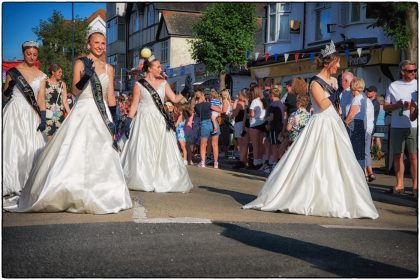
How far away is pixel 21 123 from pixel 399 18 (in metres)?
8.19

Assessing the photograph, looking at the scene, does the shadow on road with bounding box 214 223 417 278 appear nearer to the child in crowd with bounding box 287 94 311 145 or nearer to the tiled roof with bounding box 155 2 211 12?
the child in crowd with bounding box 287 94 311 145

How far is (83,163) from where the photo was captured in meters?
7.85

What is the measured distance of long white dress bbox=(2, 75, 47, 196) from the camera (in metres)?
9.13

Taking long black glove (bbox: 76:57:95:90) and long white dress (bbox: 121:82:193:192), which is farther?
long white dress (bbox: 121:82:193:192)

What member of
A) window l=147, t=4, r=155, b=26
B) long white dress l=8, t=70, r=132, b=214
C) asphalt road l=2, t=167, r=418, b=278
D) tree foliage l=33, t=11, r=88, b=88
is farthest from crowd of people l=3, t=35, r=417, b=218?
window l=147, t=4, r=155, b=26

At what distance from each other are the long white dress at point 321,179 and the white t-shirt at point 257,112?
6932 millimetres

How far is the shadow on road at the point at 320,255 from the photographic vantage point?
500 centimetres

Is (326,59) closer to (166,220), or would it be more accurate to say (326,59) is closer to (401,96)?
(401,96)

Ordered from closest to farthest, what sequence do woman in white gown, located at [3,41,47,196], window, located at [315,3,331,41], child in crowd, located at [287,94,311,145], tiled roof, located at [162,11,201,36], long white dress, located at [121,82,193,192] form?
woman in white gown, located at [3,41,47,196], long white dress, located at [121,82,193,192], child in crowd, located at [287,94,311,145], window, located at [315,3,331,41], tiled roof, located at [162,11,201,36]

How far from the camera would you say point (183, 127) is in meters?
18.5

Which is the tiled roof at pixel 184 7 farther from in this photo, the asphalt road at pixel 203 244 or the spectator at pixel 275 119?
the asphalt road at pixel 203 244

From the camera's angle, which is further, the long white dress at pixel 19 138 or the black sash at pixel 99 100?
the long white dress at pixel 19 138

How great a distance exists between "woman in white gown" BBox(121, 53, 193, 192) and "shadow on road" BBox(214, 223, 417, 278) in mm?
3600

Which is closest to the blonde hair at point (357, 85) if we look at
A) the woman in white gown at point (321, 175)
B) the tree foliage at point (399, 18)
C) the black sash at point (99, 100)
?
the tree foliage at point (399, 18)
